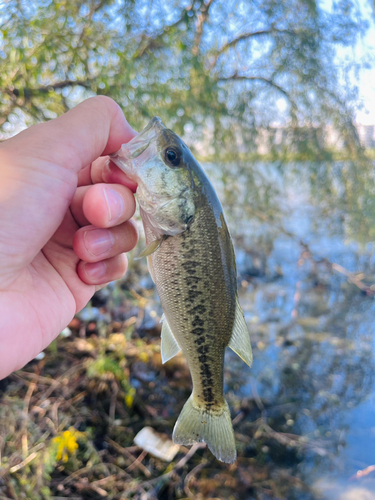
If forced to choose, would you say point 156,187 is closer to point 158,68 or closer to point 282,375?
point 158,68

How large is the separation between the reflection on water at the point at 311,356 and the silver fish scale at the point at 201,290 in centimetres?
288

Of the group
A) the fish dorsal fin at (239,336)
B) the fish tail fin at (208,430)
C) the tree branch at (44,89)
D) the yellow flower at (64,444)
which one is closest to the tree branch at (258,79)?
the tree branch at (44,89)

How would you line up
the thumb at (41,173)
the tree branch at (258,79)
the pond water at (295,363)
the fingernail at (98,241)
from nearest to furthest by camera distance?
the thumb at (41,173) → the fingernail at (98,241) → the pond water at (295,363) → the tree branch at (258,79)

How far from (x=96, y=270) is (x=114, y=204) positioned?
1.86 ft

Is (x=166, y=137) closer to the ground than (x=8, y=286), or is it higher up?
higher up

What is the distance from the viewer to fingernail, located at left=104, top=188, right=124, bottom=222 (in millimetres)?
1577

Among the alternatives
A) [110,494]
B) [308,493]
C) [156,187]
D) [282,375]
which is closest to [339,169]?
[282,375]

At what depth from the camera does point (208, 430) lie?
1.62 metres

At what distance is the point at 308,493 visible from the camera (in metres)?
3.44

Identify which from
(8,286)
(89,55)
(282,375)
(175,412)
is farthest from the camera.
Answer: (282,375)

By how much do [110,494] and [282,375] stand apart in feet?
9.97

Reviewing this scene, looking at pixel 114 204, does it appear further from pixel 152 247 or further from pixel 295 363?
pixel 295 363

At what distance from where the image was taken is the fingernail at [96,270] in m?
1.98

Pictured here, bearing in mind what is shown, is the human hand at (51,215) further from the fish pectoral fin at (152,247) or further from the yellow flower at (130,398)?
the yellow flower at (130,398)
